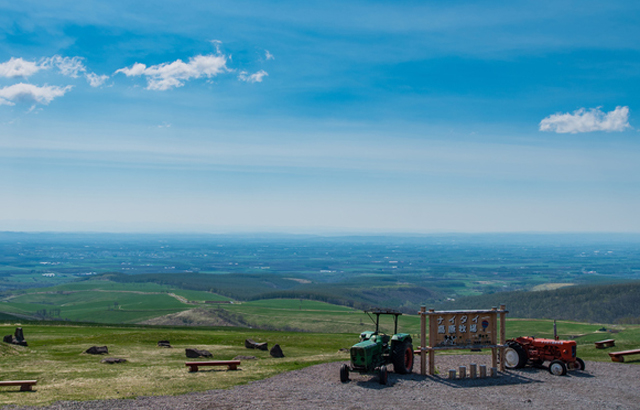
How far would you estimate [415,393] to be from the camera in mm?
17828

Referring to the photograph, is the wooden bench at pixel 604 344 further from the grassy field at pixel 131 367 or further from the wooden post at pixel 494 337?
the wooden post at pixel 494 337

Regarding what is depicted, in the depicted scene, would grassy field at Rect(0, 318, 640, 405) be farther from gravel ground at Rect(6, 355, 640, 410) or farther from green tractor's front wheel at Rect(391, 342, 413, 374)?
green tractor's front wheel at Rect(391, 342, 413, 374)

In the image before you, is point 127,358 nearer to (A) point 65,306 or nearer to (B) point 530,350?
(B) point 530,350

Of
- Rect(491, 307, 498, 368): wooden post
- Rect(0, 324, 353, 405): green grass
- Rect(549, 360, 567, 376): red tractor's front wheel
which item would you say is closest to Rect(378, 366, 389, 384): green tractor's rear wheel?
Rect(0, 324, 353, 405): green grass

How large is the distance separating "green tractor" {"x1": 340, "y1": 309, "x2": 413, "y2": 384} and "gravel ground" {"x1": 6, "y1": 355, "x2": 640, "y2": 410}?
44 cm

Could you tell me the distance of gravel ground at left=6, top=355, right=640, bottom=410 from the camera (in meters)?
15.9

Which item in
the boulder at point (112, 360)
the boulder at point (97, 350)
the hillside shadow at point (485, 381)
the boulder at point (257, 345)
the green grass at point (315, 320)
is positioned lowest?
the green grass at point (315, 320)

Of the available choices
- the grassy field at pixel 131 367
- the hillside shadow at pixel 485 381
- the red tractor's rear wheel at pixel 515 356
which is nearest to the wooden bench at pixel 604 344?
the grassy field at pixel 131 367

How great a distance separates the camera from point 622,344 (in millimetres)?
30531

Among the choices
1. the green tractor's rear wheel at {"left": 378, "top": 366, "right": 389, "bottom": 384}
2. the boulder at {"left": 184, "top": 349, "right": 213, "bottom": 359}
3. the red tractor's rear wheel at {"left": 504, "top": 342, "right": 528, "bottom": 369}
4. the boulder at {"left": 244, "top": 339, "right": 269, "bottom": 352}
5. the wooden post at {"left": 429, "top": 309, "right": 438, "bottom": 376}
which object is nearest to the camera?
the green tractor's rear wheel at {"left": 378, "top": 366, "right": 389, "bottom": 384}

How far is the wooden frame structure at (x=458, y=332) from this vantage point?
68.7ft

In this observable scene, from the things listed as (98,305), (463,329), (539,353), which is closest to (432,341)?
(463,329)

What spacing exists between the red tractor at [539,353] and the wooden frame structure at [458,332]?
88 cm

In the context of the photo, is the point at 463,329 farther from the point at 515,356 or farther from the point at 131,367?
the point at 131,367
